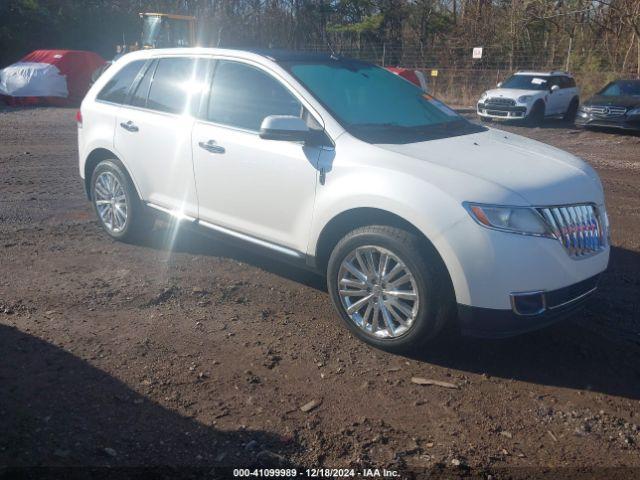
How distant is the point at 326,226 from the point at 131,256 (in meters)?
2.35

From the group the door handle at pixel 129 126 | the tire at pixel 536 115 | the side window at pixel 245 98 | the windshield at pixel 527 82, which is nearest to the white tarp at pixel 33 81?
the windshield at pixel 527 82

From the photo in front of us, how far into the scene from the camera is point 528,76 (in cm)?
2133

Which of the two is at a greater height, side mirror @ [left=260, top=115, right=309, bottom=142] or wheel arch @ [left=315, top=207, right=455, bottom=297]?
side mirror @ [left=260, top=115, right=309, bottom=142]

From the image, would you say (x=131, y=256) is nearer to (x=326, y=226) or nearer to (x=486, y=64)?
(x=326, y=226)

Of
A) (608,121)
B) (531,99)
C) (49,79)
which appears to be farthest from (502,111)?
(49,79)

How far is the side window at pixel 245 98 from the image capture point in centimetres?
497

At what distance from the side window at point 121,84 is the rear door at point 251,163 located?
1195 millimetres

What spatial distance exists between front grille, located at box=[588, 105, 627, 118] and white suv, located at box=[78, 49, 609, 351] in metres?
12.9

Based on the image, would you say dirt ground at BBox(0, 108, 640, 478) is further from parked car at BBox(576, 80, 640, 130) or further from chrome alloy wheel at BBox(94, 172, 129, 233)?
parked car at BBox(576, 80, 640, 130)

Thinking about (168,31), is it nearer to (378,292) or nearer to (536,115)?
(536,115)

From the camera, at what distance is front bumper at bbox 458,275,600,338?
3.89 meters

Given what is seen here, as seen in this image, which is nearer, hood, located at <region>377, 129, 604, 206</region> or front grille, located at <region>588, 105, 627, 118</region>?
hood, located at <region>377, 129, 604, 206</region>

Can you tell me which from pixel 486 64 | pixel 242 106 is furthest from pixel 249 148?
pixel 486 64

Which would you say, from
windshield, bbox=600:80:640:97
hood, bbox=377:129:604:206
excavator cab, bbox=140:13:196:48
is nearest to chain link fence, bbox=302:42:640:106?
windshield, bbox=600:80:640:97
